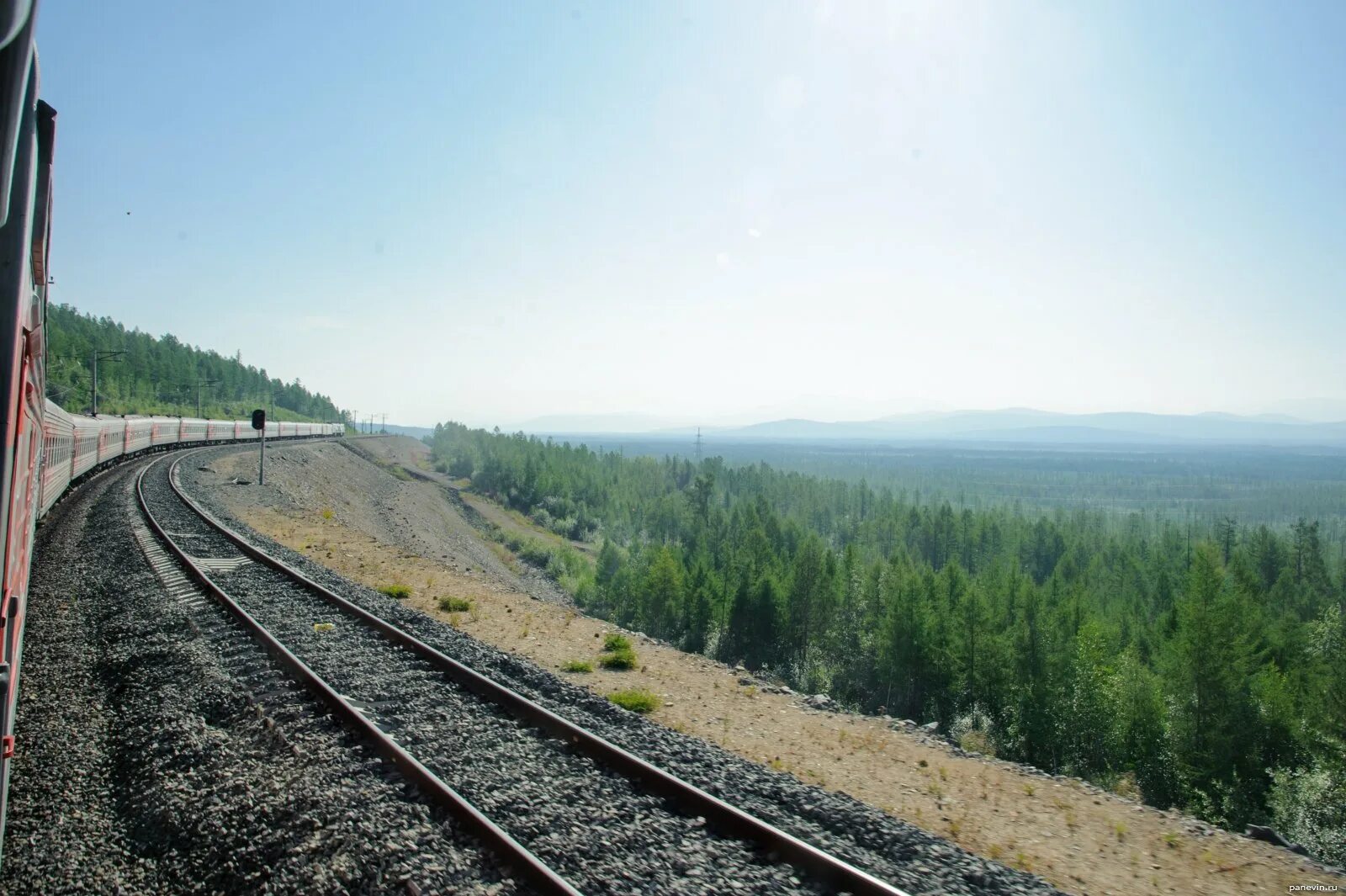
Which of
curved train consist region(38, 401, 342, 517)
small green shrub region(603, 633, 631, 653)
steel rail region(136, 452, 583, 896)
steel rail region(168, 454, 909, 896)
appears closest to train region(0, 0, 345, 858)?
steel rail region(136, 452, 583, 896)

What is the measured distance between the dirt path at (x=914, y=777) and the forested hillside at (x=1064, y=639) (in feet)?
13.3

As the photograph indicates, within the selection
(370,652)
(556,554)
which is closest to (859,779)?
(370,652)

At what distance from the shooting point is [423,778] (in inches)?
247

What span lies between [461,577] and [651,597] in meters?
31.2

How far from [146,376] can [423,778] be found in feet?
461

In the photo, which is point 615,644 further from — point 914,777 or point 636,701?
point 914,777

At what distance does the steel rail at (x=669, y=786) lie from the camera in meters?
5.22

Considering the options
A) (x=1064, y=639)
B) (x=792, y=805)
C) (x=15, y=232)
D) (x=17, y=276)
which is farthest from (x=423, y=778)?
(x=1064, y=639)

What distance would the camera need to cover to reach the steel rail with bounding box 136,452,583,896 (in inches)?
198

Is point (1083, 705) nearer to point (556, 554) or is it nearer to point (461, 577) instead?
point (461, 577)

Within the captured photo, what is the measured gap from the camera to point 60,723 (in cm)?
777

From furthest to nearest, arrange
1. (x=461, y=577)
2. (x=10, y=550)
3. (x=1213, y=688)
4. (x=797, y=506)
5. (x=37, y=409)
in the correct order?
(x=797, y=506) < (x=1213, y=688) < (x=461, y=577) < (x=37, y=409) < (x=10, y=550)

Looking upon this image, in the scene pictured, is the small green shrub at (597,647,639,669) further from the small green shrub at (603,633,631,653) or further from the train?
the train

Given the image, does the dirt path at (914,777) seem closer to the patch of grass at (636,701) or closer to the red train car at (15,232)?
the patch of grass at (636,701)
